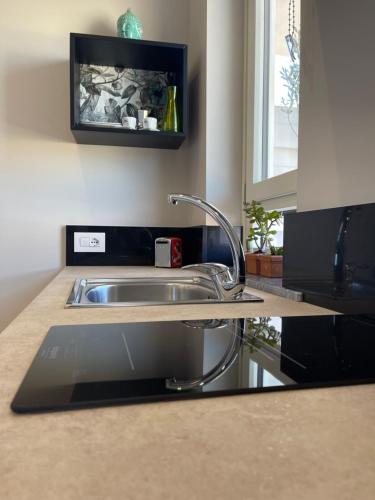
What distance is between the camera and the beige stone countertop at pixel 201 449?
25cm

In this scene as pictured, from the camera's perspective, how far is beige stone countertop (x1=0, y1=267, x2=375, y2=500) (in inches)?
9.7

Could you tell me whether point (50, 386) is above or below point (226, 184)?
below

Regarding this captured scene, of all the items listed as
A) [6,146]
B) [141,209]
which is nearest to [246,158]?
[141,209]

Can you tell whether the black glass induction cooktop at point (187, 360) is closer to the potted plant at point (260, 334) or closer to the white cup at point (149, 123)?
the potted plant at point (260, 334)

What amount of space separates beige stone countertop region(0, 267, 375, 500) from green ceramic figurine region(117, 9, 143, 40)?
1.74m

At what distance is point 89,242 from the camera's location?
1896mm

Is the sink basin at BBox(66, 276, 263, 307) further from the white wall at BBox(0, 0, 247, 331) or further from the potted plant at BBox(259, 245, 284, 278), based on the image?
the white wall at BBox(0, 0, 247, 331)

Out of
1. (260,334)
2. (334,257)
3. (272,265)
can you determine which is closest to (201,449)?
(260,334)

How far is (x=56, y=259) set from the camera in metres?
1.89

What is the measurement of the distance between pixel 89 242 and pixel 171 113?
2.43 feet

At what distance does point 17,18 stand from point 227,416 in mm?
2107

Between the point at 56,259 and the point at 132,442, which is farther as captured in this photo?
the point at 56,259

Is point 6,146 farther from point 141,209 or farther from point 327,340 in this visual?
point 327,340

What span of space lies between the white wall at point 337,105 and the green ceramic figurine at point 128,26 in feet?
3.17
